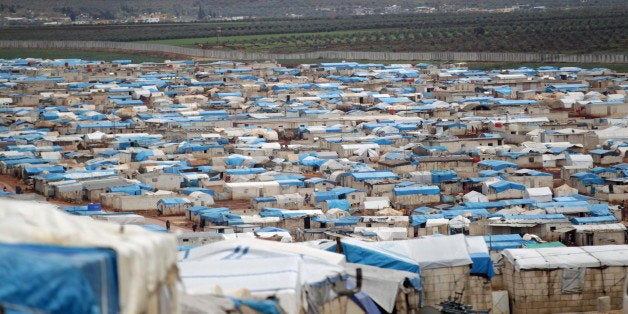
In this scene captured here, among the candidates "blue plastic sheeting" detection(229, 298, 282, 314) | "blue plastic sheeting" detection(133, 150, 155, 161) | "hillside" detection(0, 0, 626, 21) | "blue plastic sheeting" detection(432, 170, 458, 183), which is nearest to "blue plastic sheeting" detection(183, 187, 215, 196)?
"blue plastic sheeting" detection(432, 170, 458, 183)

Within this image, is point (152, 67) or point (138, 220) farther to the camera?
point (152, 67)

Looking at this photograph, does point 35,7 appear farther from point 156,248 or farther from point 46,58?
point 156,248

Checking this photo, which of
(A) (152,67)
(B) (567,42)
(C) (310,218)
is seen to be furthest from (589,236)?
(B) (567,42)

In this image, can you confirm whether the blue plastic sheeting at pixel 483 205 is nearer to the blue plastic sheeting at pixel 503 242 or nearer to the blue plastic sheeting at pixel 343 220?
the blue plastic sheeting at pixel 343 220

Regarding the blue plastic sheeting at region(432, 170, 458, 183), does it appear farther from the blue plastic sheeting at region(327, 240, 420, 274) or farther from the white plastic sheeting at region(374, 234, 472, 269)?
the blue plastic sheeting at region(327, 240, 420, 274)

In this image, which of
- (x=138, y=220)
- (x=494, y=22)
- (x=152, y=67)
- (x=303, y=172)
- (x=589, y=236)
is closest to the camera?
→ (x=589, y=236)

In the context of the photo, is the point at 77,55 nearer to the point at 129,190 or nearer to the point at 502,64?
the point at 502,64

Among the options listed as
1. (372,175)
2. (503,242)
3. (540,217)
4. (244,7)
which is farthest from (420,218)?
(244,7)
